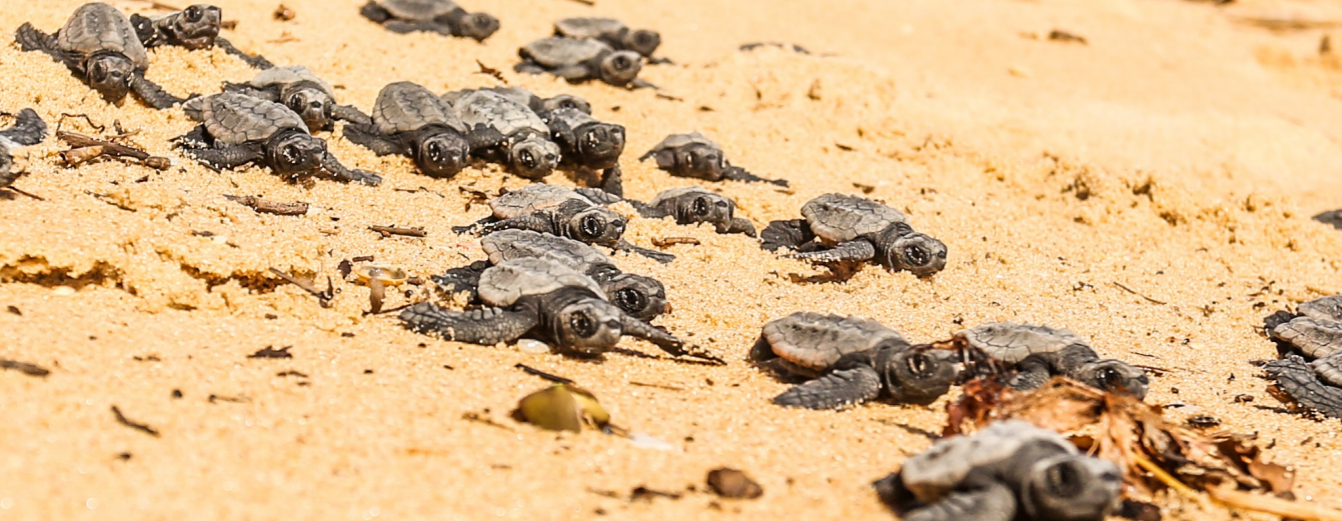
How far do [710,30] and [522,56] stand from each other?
246 centimetres

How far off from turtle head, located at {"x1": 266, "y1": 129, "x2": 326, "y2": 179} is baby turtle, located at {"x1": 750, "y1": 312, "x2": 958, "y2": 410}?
8.77 feet

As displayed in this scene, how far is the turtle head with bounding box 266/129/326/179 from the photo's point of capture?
19.0ft

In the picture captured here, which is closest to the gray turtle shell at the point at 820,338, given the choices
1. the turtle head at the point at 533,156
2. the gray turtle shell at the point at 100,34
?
the turtle head at the point at 533,156

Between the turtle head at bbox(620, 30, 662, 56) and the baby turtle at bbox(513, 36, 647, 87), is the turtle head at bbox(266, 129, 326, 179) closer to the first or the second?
the baby turtle at bbox(513, 36, 647, 87)

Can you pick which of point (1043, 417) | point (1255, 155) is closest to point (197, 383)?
point (1043, 417)

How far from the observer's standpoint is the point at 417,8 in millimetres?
8734

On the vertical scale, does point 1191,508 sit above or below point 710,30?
below

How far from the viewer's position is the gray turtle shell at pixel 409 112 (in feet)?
21.4

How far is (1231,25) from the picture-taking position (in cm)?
1558

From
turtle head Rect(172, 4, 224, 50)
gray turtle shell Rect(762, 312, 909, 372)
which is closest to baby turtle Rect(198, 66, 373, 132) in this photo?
turtle head Rect(172, 4, 224, 50)

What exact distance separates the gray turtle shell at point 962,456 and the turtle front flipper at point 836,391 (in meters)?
0.83

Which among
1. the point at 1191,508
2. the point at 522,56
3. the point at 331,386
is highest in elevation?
the point at 522,56

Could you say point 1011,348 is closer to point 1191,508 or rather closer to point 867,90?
point 1191,508

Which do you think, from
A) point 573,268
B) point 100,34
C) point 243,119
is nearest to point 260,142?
point 243,119
